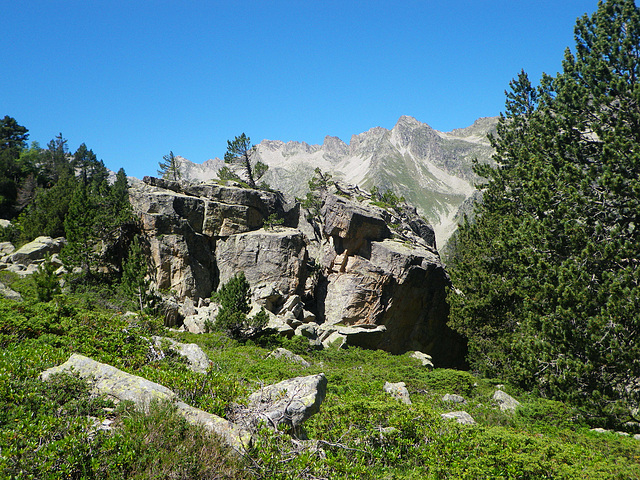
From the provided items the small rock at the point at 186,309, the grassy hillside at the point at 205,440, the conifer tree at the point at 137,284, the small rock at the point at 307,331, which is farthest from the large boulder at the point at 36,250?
the grassy hillside at the point at 205,440

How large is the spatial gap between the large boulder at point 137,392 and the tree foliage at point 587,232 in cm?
1180

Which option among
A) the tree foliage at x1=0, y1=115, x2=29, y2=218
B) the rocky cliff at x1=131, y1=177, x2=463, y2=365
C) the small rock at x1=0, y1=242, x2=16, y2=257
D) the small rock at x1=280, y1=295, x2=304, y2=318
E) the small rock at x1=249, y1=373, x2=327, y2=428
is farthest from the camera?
the tree foliage at x1=0, y1=115, x2=29, y2=218

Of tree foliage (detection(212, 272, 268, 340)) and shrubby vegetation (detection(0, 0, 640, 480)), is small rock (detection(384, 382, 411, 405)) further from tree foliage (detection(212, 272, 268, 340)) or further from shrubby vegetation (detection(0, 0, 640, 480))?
A: tree foliage (detection(212, 272, 268, 340))

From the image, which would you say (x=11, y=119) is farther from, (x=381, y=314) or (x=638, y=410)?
(x=638, y=410)

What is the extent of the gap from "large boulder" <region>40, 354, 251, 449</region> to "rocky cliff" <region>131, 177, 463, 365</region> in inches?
1200

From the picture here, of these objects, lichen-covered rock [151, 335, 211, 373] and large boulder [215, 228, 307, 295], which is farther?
large boulder [215, 228, 307, 295]

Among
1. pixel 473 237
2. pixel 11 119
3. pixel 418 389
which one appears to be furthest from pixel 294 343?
pixel 11 119

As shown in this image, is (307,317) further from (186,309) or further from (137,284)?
(137,284)

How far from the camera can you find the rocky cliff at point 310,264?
134 ft

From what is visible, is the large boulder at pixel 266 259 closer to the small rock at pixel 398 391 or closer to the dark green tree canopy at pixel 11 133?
the small rock at pixel 398 391

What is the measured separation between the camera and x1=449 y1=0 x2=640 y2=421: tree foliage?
12859 millimetres

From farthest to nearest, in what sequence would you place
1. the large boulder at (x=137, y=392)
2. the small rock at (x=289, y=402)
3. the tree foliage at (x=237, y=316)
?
1. the tree foliage at (x=237, y=316)
2. the small rock at (x=289, y=402)
3. the large boulder at (x=137, y=392)

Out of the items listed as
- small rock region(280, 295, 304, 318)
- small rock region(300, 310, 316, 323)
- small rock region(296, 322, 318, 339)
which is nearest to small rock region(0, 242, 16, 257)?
small rock region(280, 295, 304, 318)

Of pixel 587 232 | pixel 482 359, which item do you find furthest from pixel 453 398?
pixel 482 359
